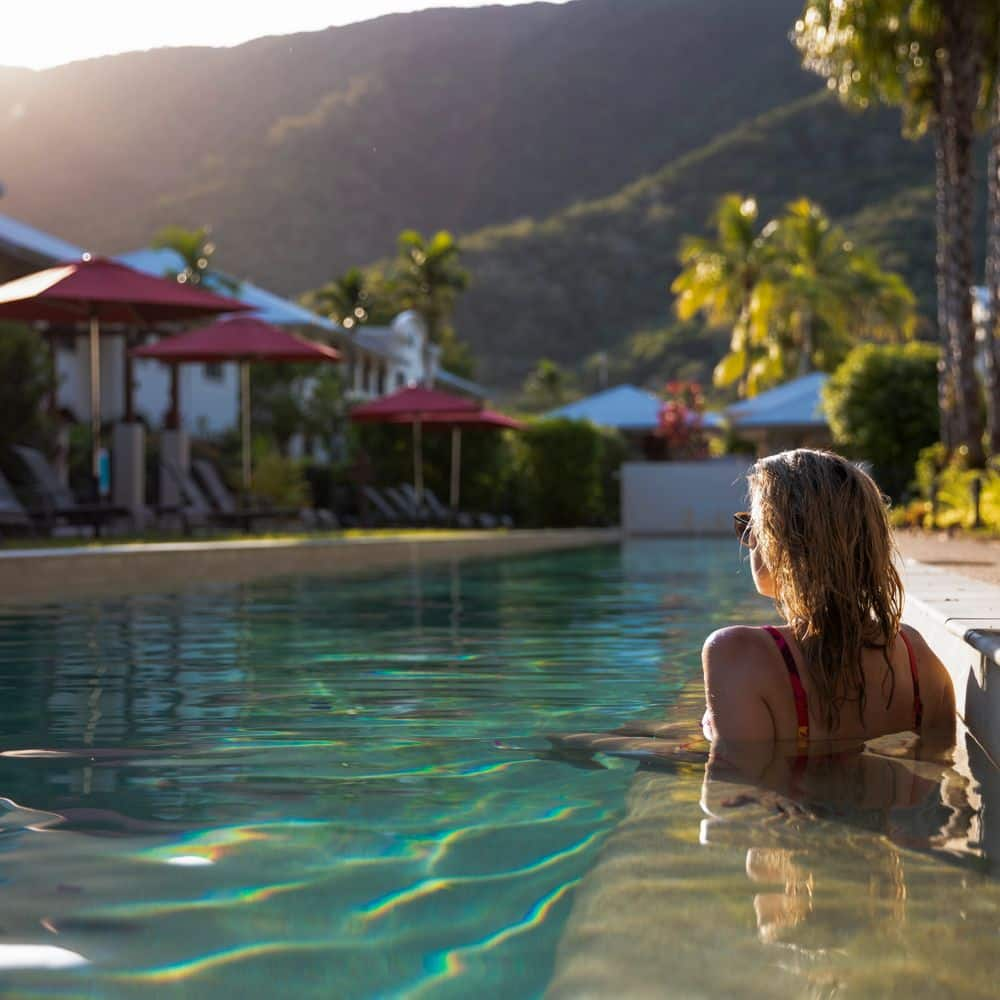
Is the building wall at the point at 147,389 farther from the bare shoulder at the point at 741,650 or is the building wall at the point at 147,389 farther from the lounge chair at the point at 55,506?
the bare shoulder at the point at 741,650

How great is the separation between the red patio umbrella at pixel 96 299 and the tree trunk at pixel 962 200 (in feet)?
30.6

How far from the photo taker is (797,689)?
3.93 m

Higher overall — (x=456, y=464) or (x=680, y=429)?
(x=680, y=429)

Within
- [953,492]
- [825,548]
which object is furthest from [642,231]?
[825,548]

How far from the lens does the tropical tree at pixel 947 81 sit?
18625mm

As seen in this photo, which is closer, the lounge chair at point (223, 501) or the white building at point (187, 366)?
the lounge chair at point (223, 501)

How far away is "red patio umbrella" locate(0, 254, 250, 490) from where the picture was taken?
49.0ft

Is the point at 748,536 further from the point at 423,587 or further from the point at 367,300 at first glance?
the point at 367,300

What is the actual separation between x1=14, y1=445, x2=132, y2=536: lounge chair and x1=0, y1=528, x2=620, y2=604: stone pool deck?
46.3 inches

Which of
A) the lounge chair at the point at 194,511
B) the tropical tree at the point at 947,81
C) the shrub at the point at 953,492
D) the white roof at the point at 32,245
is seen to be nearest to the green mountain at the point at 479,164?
the tropical tree at the point at 947,81

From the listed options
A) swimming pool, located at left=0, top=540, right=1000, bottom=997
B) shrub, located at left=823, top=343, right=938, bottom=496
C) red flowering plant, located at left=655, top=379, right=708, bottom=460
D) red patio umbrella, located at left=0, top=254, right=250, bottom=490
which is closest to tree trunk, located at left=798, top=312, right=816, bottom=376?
red flowering plant, located at left=655, top=379, right=708, bottom=460

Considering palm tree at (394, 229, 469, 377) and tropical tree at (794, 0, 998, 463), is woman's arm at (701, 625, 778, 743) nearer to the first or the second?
tropical tree at (794, 0, 998, 463)

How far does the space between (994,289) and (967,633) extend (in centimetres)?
1197

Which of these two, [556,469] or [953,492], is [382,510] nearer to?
[556,469]
